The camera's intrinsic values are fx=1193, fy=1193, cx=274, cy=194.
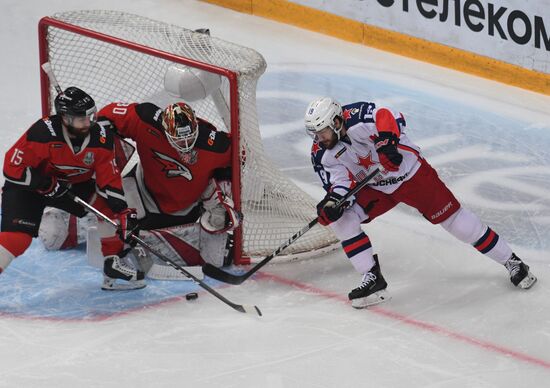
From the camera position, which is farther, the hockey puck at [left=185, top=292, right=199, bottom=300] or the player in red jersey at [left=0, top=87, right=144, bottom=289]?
the hockey puck at [left=185, top=292, right=199, bottom=300]

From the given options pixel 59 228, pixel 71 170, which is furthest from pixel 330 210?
pixel 59 228

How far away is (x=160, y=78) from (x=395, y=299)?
147 centimetres

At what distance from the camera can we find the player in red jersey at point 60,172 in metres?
4.85

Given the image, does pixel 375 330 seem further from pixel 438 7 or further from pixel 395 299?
pixel 438 7

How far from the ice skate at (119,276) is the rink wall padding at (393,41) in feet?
9.99

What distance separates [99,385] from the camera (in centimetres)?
436

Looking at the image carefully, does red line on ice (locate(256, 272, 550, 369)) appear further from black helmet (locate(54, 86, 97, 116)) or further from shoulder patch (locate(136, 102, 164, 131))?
black helmet (locate(54, 86, 97, 116))

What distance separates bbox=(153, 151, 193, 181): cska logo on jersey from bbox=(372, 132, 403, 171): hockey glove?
891 millimetres

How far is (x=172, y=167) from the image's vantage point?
17.0 feet

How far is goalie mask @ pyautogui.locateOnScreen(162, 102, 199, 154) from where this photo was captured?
4871 millimetres

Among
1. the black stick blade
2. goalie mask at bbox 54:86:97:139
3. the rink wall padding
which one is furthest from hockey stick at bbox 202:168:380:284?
the rink wall padding

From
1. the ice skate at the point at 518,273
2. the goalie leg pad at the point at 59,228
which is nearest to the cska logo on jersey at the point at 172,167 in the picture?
the goalie leg pad at the point at 59,228

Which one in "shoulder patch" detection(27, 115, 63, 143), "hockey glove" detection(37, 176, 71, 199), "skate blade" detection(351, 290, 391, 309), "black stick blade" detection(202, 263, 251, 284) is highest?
"shoulder patch" detection(27, 115, 63, 143)

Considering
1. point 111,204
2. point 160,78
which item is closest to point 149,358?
point 111,204
